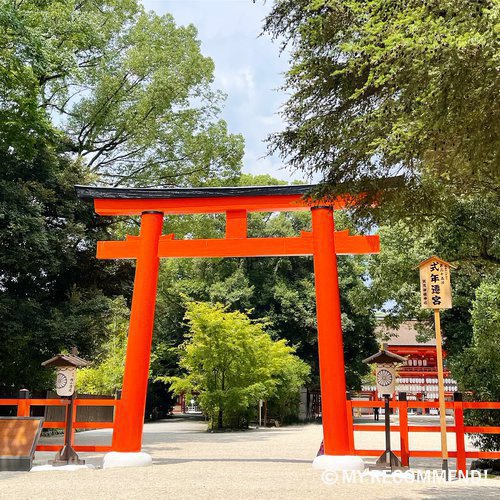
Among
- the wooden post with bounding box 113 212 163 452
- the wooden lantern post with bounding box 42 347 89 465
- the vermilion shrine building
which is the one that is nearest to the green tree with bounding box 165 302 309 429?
the wooden post with bounding box 113 212 163 452

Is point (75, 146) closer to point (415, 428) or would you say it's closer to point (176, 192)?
point (176, 192)

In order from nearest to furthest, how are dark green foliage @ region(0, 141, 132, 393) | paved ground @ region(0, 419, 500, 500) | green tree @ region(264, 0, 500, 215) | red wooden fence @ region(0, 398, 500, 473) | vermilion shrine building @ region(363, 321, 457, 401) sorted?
green tree @ region(264, 0, 500, 215) → paved ground @ region(0, 419, 500, 500) → red wooden fence @ region(0, 398, 500, 473) → dark green foliage @ region(0, 141, 132, 393) → vermilion shrine building @ region(363, 321, 457, 401)

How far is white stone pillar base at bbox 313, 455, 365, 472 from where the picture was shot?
8.69 meters

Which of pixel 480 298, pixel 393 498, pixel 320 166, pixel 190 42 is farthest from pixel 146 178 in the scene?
pixel 393 498

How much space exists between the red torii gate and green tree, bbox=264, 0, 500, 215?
2808 mm

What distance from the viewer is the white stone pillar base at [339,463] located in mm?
8687

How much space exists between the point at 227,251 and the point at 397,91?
215 inches

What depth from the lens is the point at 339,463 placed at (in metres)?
8.71

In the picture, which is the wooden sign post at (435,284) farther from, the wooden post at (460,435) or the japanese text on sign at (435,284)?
the wooden post at (460,435)

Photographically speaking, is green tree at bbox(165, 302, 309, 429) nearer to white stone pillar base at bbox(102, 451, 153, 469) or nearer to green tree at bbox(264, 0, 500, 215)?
white stone pillar base at bbox(102, 451, 153, 469)

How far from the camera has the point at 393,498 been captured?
641 cm

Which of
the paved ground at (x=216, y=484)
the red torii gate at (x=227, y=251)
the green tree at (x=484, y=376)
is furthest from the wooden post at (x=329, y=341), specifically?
the green tree at (x=484, y=376)

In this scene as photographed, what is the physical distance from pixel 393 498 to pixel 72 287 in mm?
11353

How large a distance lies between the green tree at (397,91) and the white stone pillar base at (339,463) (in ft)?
13.9
